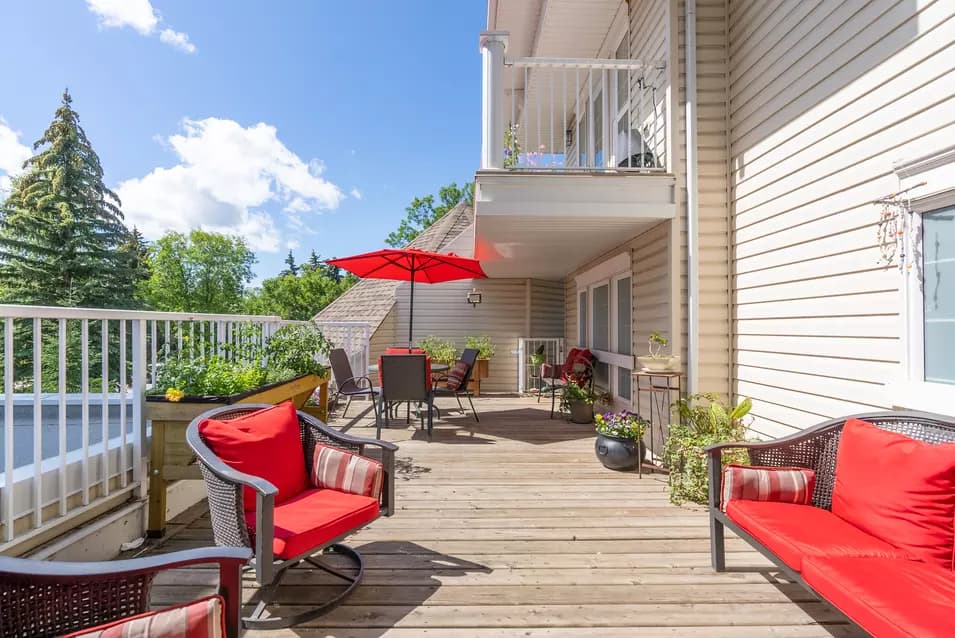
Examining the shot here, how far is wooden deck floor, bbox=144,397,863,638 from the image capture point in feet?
6.24

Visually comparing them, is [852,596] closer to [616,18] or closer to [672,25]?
[672,25]

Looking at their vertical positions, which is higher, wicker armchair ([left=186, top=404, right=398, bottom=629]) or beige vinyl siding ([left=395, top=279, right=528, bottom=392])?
beige vinyl siding ([left=395, top=279, right=528, bottom=392])

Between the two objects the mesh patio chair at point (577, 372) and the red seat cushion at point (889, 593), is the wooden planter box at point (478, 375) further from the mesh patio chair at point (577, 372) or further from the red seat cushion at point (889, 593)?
the red seat cushion at point (889, 593)

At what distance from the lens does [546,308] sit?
9.62 metres

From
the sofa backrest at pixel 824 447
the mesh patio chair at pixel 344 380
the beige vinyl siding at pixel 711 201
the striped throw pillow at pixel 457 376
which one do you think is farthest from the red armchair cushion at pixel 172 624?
the striped throw pillow at pixel 457 376

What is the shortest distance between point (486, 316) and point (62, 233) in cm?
2008

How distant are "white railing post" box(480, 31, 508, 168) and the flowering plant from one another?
249 cm

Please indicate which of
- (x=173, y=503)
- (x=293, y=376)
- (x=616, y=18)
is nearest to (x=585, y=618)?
(x=173, y=503)

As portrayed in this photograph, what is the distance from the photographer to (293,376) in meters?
4.10

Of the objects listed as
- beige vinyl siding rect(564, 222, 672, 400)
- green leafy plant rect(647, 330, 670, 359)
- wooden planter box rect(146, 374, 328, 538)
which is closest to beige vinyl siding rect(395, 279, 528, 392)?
beige vinyl siding rect(564, 222, 672, 400)

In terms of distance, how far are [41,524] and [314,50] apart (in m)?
16.3

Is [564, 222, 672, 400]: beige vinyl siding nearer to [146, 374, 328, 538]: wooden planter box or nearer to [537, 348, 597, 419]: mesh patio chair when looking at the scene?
[537, 348, 597, 419]: mesh patio chair

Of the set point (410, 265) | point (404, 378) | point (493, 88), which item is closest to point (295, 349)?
point (404, 378)

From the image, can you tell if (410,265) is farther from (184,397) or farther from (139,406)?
(139,406)
